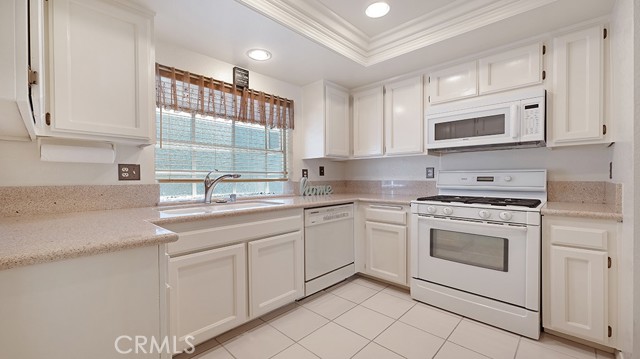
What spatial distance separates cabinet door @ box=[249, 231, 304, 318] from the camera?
5.81ft

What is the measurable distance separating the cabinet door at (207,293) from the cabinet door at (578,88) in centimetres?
241

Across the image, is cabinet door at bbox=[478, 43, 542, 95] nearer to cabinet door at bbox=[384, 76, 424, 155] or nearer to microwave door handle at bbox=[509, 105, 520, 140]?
microwave door handle at bbox=[509, 105, 520, 140]

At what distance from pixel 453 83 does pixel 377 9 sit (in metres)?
0.97

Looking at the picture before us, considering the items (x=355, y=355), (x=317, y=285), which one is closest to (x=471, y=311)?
(x=355, y=355)

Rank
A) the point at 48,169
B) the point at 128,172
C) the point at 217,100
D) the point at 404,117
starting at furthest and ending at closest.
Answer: the point at 404,117, the point at 217,100, the point at 128,172, the point at 48,169

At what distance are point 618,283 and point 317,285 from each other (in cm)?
192

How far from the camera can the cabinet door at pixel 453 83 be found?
221cm

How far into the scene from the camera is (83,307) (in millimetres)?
843

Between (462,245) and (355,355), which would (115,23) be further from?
(462,245)

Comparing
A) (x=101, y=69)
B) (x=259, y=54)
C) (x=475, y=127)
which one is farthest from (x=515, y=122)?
(x=101, y=69)

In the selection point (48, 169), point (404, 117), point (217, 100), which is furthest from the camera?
point (404, 117)

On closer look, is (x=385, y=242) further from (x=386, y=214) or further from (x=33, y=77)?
(x=33, y=77)

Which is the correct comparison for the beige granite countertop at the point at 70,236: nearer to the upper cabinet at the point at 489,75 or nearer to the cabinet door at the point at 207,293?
the cabinet door at the point at 207,293

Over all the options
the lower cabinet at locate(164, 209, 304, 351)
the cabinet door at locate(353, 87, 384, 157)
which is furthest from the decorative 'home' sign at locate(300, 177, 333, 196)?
the lower cabinet at locate(164, 209, 304, 351)
